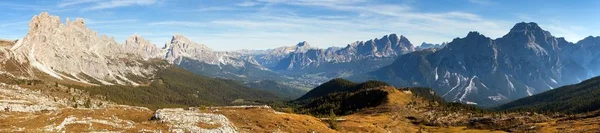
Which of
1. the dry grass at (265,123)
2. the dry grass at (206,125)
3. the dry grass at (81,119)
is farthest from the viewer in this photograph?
the dry grass at (265,123)

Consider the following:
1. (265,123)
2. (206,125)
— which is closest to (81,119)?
(206,125)

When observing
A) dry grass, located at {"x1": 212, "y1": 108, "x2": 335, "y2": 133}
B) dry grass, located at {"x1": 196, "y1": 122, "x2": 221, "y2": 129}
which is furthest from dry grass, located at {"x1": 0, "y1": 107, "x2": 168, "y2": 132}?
dry grass, located at {"x1": 212, "y1": 108, "x2": 335, "y2": 133}

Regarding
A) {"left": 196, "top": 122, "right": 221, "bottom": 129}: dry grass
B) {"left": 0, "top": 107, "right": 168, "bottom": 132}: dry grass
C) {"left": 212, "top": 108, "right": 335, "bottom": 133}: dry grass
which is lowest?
{"left": 212, "top": 108, "right": 335, "bottom": 133}: dry grass

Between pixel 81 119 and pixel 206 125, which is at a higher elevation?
pixel 81 119

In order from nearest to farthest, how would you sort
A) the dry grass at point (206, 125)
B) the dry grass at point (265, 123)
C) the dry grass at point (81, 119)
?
the dry grass at point (81, 119)
the dry grass at point (206, 125)
the dry grass at point (265, 123)

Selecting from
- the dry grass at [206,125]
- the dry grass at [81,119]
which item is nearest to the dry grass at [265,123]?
the dry grass at [206,125]

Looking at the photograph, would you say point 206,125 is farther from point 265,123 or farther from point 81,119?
point 81,119

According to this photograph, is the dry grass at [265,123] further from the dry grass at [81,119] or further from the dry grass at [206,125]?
the dry grass at [81,119]

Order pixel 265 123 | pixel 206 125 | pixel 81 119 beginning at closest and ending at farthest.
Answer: pixel 81 119
pixel 206 125
pixel 265 123

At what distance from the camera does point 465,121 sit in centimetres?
18050

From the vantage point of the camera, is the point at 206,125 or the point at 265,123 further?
the point at 265,123

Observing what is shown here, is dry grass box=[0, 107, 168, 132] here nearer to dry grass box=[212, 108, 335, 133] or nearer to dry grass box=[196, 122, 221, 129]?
dry grass box=[196, 122, 221, 129]

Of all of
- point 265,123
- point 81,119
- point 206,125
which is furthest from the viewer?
point 265,123

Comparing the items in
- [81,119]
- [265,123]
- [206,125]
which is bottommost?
[265,123]
